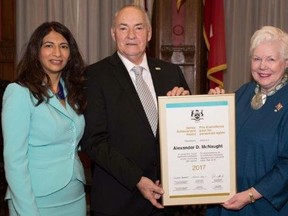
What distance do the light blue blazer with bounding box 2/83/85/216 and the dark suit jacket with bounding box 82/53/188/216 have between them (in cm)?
12

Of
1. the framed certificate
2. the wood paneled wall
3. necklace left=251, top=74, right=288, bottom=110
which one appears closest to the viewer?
the framed certificate

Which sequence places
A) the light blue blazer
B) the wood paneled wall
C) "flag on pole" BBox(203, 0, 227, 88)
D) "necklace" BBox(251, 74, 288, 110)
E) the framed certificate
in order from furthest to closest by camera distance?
the wood paneled wall, "flag on pole" BBox(203, 0, 227, 88), "necklace" BBox(251, 74, 288, 110), the framed certificate, the light blue blazer

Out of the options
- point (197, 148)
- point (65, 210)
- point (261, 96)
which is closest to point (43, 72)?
point (65, 210)

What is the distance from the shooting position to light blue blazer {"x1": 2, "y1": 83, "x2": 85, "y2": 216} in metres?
1.99

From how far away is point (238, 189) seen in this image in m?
2.22

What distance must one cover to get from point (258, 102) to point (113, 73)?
0.81 meters

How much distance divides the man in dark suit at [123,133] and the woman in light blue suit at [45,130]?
0.10 metres

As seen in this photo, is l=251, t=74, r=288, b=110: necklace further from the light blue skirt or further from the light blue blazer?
the light blue skirt

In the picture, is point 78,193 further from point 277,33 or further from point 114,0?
point 114,0

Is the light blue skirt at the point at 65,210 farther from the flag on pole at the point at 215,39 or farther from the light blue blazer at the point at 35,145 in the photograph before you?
the flag on pole at the point at 215,39

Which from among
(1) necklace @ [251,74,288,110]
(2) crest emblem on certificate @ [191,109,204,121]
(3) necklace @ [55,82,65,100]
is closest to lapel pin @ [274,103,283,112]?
(1) necklace @ [251,74,288,110]

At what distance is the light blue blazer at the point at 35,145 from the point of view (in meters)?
1.99

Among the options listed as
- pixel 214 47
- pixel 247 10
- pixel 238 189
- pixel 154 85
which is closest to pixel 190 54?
pixel 214 47

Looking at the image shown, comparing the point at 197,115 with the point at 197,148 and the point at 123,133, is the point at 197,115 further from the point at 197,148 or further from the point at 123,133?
the point at 123,133
